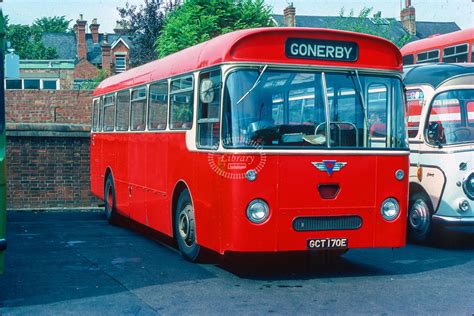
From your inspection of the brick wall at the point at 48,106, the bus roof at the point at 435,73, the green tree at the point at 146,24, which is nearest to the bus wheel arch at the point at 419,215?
the bus roof at the point at 435,73

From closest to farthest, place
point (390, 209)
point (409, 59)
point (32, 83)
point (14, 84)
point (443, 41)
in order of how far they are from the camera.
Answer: point (390, 209) → point (443, 41) → point (409, 59) → point (14, 84) → point (32, 83)

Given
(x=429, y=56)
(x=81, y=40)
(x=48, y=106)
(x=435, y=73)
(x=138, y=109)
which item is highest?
(x=81, y=40)

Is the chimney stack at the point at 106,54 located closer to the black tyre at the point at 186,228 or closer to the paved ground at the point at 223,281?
the paved ground at the point at 223,281

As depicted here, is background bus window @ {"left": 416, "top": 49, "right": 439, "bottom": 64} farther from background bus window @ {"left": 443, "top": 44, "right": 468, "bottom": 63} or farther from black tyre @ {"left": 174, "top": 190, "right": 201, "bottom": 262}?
black tyre @ {"left": 174, "top": 190, "right": 201, "bottom": 262}

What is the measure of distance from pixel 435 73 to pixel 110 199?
253 inches

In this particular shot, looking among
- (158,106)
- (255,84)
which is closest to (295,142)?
(255,84)

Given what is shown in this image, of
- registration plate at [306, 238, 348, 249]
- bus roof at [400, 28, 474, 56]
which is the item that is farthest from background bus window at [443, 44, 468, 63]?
registration plate at [306, 238, 348, 249]

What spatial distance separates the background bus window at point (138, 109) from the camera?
12.6 m

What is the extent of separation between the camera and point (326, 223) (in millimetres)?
9039

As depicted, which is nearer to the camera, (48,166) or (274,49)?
(274,49)

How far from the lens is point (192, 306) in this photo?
761 cm

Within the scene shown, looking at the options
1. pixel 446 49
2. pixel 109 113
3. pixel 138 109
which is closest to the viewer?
pixel 138 109

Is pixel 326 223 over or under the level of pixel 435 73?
under

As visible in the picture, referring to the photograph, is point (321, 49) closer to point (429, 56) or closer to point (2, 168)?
point (2, 168)
